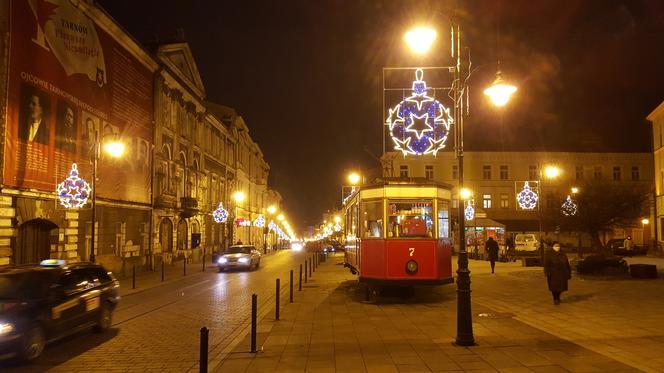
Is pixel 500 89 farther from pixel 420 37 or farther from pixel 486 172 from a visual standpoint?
pixel 486 172

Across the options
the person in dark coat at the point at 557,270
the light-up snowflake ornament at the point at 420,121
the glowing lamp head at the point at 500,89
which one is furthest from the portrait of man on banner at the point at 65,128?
the person in dark coat at the point at 557,270

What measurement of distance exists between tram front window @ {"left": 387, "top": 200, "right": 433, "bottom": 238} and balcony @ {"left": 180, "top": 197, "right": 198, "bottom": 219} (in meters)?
25.7

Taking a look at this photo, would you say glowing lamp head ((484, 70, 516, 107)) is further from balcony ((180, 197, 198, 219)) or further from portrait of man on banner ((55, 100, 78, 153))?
balcony ((180, 197, 198, 219))

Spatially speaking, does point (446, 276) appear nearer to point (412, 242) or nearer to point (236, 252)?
point (412, 242)

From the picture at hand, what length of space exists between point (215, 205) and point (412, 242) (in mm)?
36872

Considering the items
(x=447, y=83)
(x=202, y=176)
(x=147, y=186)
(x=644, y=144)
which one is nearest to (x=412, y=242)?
(x=447, y=83)

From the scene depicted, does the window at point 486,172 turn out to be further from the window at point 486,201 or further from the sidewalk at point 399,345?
the sidewalk at point 399,345

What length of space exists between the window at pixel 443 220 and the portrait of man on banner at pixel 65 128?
15122 millimetres

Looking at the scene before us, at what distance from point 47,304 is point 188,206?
29.9 metres

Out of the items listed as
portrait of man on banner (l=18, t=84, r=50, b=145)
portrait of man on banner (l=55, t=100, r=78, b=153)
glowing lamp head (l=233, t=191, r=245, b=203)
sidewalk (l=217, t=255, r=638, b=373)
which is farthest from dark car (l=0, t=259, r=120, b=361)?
glowing lamp head (l=233, t=191, r=245, b=203)

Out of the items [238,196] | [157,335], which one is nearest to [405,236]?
[157,335]

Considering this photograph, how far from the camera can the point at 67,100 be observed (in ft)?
76.0

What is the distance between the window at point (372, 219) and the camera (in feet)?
53.8

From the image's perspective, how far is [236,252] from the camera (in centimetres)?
3381
